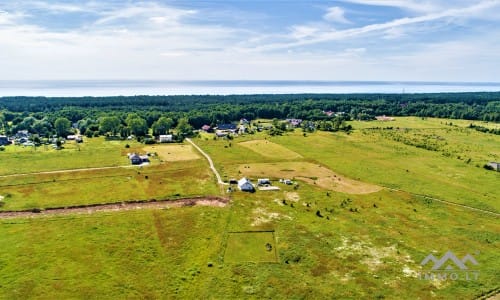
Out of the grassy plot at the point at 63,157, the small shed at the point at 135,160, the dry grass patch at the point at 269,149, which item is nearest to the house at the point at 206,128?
the dry grass patch at the point at 269,149

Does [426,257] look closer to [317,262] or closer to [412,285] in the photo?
[412,285]

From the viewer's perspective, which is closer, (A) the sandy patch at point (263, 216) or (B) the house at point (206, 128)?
(A) the sandy patch at point (263, 216)

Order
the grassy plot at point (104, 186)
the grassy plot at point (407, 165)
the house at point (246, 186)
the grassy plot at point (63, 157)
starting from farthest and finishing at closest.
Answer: the grassy plot at point (63, 157)
the grassy plot at point (407, 165)
the house at point (246, 186)
the grassy plot at point (104, 186)

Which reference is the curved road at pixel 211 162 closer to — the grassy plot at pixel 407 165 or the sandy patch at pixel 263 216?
the sandy patch at pixel 263 216

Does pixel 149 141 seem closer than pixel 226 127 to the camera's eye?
Yes

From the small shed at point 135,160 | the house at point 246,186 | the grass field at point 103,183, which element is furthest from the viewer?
Result: the small shed at point 135,160

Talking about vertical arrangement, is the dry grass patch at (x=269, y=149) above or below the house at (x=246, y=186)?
above

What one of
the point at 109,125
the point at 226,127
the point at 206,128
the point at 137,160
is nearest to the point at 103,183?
the point at 137,160

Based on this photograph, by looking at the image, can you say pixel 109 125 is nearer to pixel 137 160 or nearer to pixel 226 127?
pixel 226 127
